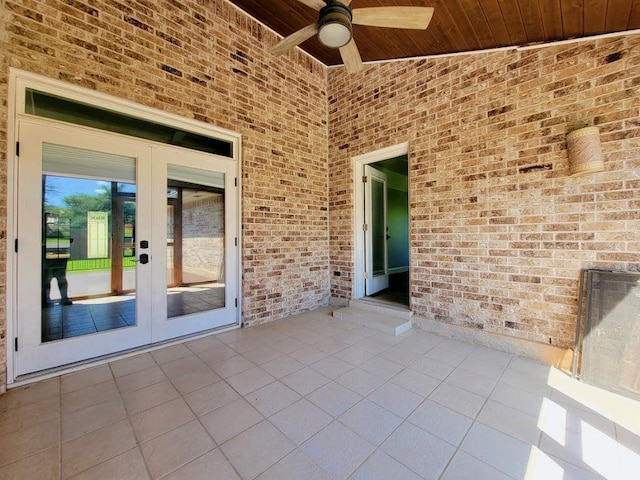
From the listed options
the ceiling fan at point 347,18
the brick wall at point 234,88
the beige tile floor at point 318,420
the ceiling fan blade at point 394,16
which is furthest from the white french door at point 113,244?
the ceiling fan blade at point 394,16

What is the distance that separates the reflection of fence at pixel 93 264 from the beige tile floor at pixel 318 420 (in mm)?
935

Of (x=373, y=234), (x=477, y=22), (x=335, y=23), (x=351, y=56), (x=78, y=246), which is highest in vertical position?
(x=477, y=22)

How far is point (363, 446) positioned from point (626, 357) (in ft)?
7.51

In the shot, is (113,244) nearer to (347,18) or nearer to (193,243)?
(193,243)

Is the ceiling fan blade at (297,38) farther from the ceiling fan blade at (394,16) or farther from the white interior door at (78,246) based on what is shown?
the white interior door at (78,246)

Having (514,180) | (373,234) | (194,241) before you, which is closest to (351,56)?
(514,180)

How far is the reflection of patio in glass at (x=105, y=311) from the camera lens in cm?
252

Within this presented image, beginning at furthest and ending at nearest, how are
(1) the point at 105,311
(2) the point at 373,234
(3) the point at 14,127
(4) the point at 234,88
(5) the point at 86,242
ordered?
(2) the point at 373,234 < (4) the point at 234,88 < (1) the point at 105,311 < (5) the point at 86,242 < (3) the point at 14,127

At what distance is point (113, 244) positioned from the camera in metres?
2.81

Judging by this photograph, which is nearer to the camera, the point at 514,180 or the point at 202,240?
the point at 514,180

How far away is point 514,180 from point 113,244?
13.7 feet

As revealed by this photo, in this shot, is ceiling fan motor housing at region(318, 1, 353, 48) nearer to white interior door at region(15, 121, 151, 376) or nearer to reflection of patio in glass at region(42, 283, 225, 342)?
white interior door at region(15, 121, 151, 376)

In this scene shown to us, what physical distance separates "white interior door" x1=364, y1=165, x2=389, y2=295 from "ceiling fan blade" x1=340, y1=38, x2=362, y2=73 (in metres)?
1.94

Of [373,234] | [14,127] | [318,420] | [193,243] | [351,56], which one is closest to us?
[318,420]
